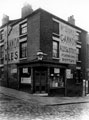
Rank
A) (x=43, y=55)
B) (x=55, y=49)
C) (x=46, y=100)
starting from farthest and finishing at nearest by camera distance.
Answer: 1. (x=55, y=49)
2. (x=43, y=55)
3. (x=46, y=100)

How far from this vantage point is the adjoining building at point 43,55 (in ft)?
55.9

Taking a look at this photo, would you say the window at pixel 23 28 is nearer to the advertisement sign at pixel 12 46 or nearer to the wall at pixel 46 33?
the advertisement sign at pixel 12 46

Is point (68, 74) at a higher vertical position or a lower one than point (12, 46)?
lower

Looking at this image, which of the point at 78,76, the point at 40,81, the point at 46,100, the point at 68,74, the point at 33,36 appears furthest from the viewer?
the point at 78,76

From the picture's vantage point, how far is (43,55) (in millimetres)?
16750

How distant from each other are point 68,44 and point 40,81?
20.0 ft

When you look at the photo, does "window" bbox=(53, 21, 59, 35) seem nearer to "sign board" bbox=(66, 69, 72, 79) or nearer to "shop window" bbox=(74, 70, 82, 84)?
"sign board" bbox=(66, 69, 72, 79)

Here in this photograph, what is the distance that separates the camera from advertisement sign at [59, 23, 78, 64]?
19516mm

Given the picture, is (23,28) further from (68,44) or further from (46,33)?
(68,44)

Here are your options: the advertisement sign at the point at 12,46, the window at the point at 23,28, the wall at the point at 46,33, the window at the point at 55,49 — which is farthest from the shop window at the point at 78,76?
the window at the point at 23,28

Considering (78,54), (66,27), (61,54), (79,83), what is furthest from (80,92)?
(66,27)

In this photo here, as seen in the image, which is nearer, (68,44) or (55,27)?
(55,27)

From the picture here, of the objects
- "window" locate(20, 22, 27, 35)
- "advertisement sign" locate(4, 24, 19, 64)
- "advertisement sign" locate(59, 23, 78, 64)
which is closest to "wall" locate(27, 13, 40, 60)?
"window" locate(20, 22, 27, 35)

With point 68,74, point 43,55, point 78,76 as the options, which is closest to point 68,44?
point 68,74
